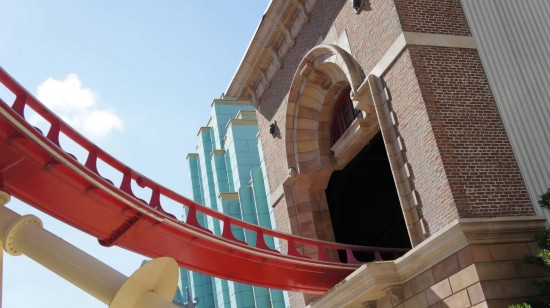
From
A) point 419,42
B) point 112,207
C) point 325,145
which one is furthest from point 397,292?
point 325,145

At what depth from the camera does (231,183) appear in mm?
43094

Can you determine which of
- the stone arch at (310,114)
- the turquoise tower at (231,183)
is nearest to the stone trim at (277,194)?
the stone arch at (310,114)

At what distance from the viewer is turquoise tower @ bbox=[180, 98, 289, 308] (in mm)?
36656

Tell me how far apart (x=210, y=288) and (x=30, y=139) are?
120 feet

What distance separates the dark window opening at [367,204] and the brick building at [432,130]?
1.16 meters

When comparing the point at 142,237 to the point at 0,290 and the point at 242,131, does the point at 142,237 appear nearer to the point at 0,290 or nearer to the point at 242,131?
the point at 0,290

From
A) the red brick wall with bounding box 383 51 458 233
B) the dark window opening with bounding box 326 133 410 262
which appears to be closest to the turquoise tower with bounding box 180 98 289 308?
the dark window opening with bounding box 326 133 410 262

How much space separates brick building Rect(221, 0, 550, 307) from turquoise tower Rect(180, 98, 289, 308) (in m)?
12.1

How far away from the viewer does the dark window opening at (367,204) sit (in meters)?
20.6

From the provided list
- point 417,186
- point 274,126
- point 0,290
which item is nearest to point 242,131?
point 274,126

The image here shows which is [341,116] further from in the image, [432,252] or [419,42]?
[432,252]

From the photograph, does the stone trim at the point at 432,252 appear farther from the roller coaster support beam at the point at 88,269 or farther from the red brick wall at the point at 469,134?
the roller coaster support beam at the point at 88,269

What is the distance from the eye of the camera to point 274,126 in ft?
67.6

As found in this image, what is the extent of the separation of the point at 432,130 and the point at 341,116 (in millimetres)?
6091
